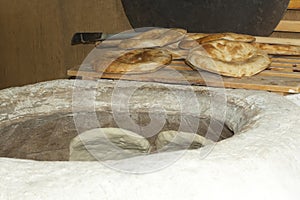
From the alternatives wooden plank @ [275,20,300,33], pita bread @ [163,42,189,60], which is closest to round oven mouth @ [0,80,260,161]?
pita bread @ [163,42,189,60]

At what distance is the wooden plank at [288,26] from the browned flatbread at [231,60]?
2.15 feet

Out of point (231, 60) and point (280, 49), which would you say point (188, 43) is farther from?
point (280, 49)

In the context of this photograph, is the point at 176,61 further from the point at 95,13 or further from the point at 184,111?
the point at 95,13

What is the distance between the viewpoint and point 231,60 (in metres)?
2.10

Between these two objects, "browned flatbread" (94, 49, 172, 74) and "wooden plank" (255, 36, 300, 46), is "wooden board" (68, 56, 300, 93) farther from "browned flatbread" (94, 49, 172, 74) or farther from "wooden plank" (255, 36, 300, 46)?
"wooden plank" (255, 36, 300, 46)

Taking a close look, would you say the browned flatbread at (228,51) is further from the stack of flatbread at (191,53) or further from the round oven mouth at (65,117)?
the round oven mouth at (65,117)

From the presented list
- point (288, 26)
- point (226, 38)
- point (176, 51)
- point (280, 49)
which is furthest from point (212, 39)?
point (288, 26)

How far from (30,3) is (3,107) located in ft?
6.43

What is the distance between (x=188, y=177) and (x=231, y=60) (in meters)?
1.18

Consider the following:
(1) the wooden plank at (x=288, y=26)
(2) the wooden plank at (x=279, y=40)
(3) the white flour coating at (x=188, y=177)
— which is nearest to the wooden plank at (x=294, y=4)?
(1) the wooden plank at (x=288, y=26)

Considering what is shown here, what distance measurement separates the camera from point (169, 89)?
162 centimetres

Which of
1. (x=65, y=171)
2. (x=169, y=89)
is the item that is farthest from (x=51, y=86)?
(x=65, y=171)

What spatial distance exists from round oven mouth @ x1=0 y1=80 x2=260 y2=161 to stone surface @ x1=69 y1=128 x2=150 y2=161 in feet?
0.15

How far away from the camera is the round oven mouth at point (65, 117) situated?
148cm
